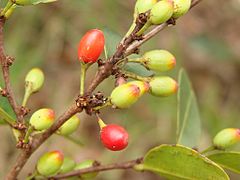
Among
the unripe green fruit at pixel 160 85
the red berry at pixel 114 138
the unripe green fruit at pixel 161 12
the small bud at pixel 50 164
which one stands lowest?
the small bud at pixel 50 164

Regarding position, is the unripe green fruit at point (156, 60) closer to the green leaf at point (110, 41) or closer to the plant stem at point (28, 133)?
the green leaf at point (110, 41)

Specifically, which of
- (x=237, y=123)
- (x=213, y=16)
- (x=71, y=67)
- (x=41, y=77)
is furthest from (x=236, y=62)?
(x=41, y=77)

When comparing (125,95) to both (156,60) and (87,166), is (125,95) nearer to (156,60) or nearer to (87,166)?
(156,60)

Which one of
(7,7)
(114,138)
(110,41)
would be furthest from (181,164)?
(7,7)

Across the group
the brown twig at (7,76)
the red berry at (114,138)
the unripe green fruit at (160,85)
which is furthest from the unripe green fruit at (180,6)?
the brown twig at (7,76)

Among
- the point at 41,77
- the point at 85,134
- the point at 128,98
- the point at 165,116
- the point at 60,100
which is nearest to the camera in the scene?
the point at 128,98

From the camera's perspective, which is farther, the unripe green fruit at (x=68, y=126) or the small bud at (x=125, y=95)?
the unripe green fruit at (x=68, y=126)

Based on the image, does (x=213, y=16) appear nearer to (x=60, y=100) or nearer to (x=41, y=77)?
(x=60, y=100)
